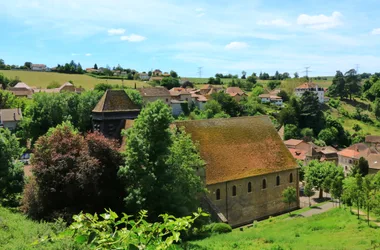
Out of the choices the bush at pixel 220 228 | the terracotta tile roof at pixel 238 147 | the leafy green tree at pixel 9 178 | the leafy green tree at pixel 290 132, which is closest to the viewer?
the bush at pixel 220 228

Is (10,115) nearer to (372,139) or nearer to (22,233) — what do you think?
(22,233)

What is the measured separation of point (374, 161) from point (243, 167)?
47.0m

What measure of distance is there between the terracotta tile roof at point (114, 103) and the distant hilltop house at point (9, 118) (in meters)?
47.9

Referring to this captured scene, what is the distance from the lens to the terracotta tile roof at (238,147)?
33219 millimetres

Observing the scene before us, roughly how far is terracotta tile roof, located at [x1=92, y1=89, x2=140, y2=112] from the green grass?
1469cm

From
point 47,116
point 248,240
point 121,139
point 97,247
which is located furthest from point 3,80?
point 97,247

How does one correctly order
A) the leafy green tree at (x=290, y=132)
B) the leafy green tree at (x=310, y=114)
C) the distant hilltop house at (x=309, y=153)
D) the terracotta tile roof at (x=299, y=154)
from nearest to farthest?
1. the distant hilltop house at (x=309, y=153)
2. the terracotta tile roof at (x=299, y=154)
3. the leafy green tree at (x=290, y=132)
4. the leafy green tree at (x=310, y=114)

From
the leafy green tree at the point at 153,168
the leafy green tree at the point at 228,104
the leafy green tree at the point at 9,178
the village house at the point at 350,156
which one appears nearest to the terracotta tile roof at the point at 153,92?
the leafy green tree at the point at 228,104

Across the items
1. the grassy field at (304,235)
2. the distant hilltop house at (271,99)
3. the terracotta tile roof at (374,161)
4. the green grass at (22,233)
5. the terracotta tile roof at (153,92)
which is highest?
the terracotta tile roof at (153,92)

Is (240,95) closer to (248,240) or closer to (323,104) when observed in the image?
(323,104)

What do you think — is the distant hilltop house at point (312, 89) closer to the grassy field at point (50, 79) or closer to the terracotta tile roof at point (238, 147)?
the grassy field at point (50, 79)

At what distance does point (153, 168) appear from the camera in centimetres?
2428

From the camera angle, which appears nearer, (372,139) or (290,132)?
(290,132)

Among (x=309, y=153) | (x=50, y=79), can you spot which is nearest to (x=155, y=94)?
(x=309, y=153)
